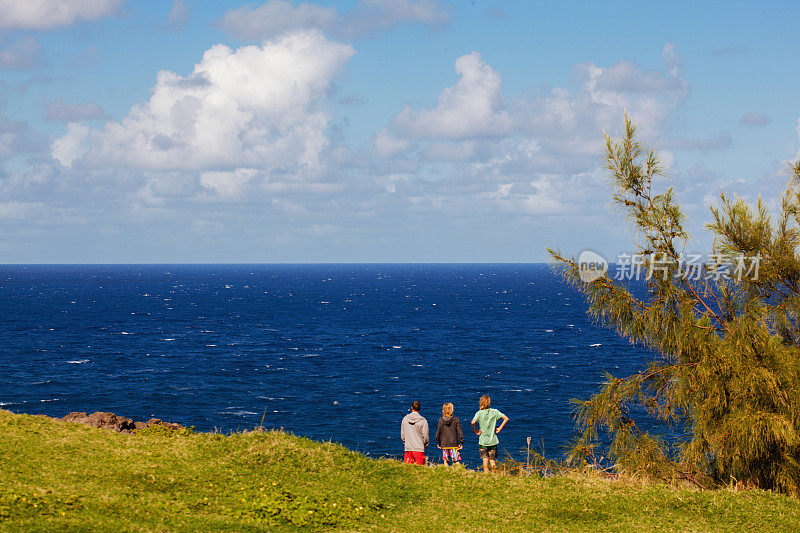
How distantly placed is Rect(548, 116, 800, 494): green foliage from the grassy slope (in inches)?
49.2

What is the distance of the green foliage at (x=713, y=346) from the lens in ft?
44.4

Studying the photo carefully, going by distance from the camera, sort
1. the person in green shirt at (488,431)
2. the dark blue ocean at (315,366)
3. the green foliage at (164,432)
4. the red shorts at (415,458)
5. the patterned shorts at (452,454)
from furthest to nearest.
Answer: the dark blue ocean at (315,366) < the green foliage at (164,432) < the patterned shorts at (452,454) < the red shorts at (415,458) < the person in green shirt at (488,431)

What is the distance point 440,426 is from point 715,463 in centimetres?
629

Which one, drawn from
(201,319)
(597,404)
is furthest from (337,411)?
(201,319)

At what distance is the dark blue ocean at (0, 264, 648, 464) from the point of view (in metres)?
45.8

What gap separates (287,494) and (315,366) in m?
54.1

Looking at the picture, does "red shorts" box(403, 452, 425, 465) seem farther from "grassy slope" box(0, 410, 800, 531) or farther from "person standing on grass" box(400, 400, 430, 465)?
"grassy slope" box(0, 410, 800, 531)

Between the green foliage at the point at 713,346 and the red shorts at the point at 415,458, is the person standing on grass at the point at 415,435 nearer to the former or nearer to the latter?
the red shorts at the point at 415,458

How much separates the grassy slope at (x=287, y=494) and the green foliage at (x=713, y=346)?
1251 millimetres

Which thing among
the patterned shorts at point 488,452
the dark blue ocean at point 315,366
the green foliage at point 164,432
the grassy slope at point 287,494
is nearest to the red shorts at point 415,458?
the grassy slope at point 287,494

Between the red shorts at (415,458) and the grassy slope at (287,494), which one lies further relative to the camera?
the red shorts at (415,458)

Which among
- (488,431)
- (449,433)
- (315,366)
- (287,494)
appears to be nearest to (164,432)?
(287,494)

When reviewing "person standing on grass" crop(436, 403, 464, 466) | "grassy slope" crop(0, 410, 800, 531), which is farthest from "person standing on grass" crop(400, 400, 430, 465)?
"grassy slope" crop(0, 410, 800, 531)

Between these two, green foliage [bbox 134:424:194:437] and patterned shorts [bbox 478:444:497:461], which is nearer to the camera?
patterned shorts [bbox 478:444:497:461]
